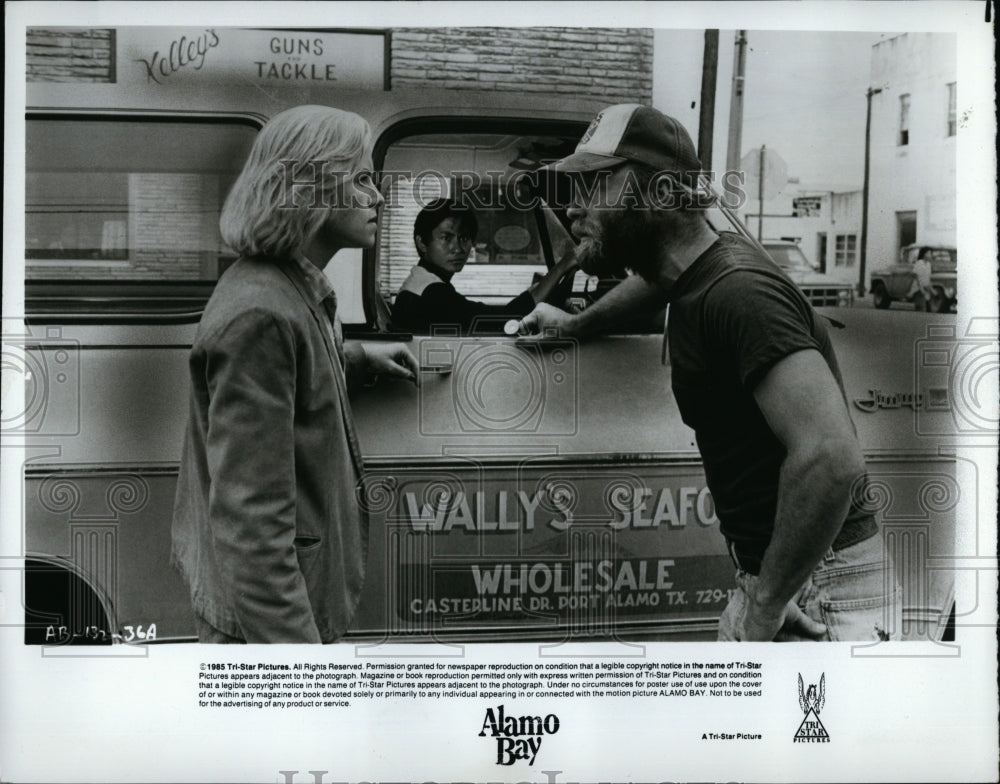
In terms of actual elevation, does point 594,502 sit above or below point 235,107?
below

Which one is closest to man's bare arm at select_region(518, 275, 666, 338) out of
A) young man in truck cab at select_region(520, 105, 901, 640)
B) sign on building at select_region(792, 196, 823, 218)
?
young man in truck cab at select_region(520, 105, 901, 640)

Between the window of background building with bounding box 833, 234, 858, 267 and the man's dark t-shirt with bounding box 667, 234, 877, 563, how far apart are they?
0.19 meters

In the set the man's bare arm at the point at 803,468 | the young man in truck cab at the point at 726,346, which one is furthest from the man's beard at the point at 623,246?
the man's bare arm at the point at 803,468

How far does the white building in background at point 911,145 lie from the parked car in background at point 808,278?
0.13m

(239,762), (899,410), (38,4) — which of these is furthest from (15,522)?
(899,410)

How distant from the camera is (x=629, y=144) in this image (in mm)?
3387

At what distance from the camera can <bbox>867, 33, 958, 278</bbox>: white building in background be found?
11.4 feet

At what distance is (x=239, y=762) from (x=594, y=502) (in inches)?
56.0

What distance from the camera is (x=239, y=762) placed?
3500mm

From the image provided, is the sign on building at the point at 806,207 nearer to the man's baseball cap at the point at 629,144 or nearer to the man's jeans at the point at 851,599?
the man's baseball cap at the point at 629,144

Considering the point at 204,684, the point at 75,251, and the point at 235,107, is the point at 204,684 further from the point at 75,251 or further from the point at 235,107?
the point at 235,107

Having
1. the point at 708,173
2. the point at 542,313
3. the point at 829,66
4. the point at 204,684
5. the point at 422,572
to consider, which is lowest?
the point at 204,684

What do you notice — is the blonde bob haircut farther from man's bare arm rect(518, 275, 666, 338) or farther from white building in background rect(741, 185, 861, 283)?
white building in background rect(741, 185, 861, 283)

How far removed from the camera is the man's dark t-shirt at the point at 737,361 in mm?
3273
